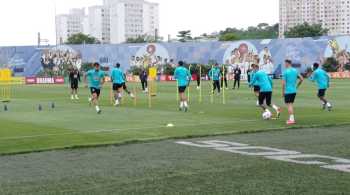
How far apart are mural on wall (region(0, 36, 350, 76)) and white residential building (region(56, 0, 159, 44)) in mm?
55043

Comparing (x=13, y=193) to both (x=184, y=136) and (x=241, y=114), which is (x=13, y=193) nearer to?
(x=184, y=136)

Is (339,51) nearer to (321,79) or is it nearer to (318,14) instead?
(321,79)

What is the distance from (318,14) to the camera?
14062 cm

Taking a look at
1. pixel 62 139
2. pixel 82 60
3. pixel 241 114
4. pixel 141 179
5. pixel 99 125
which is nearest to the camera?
pixel 141 179

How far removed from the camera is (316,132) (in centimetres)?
1588

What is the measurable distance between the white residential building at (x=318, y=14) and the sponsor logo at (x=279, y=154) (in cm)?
11867

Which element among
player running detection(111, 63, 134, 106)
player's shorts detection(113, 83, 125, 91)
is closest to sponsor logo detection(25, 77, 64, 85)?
player's shorts detection(113, 83, 125, 91)

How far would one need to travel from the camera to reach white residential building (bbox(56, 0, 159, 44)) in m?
150

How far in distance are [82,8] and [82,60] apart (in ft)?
280

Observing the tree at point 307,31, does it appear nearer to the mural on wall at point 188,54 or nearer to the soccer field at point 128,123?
the mural on wall at point 188,54

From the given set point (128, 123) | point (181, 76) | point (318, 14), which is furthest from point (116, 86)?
point (318, 14)

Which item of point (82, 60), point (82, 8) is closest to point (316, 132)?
point (82, 60)

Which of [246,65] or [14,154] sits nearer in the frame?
[14,154]

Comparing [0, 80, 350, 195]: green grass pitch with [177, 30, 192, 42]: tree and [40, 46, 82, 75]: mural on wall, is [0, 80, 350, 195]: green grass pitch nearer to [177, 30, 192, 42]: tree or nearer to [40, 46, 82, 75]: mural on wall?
[40, 46, 82, 75]: mural on wall
